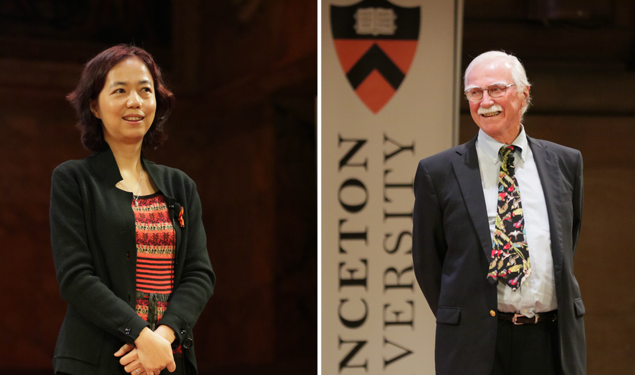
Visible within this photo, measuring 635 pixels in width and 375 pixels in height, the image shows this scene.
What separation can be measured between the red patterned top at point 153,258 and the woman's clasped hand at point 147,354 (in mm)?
87

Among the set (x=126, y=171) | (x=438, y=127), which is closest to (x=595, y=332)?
(x=438, y=127)

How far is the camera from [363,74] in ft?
12.5

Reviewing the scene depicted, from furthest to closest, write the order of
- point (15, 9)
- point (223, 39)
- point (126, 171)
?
point (223, 39), point (15, 9), point (126, 171)

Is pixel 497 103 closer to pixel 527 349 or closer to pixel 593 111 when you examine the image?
pixel 527 349

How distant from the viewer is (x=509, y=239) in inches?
84.4

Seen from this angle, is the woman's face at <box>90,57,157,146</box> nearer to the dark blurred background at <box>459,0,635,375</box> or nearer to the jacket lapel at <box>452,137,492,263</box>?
the jacket lapel at <box>452,137,492,263</box>

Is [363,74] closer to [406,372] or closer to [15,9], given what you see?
[406,372]

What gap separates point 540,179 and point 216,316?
2347 mm

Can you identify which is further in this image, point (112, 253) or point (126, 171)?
point (126, 171)

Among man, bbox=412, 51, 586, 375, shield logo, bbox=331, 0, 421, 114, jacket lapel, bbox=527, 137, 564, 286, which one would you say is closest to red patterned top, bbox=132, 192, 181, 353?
man, bbox=412, 51, 586, 375

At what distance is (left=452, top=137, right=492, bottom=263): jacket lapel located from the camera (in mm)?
2148

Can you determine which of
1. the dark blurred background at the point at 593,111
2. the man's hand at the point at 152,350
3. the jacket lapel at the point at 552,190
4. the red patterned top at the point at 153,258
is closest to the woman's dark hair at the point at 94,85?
the red patterned top at the point at 153,258

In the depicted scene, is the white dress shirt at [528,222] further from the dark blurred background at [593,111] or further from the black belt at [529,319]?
the dark blurred background at [593,111]

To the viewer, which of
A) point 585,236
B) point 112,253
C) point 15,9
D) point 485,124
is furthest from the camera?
point 585,236
